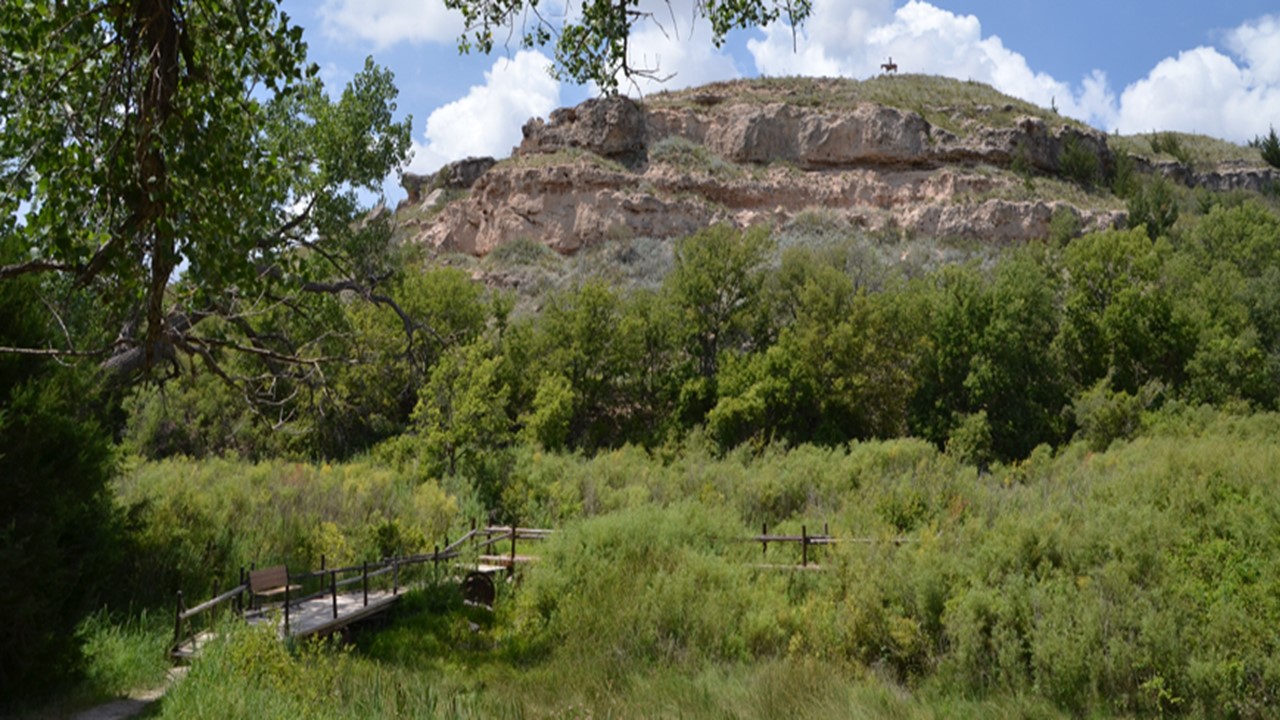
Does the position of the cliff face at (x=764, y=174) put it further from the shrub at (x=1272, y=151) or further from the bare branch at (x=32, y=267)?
the bare branch at (x=32, y=267)

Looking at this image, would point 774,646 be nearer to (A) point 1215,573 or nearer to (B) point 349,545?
(A) point 1215,573

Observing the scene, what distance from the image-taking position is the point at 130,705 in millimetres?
8211

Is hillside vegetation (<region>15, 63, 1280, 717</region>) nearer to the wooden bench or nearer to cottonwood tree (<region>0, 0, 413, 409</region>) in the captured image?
the wooden bench

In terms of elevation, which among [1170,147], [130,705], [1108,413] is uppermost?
[1170,147]

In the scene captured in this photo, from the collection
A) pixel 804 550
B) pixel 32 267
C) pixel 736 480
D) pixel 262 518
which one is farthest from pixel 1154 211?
pixel 32 267

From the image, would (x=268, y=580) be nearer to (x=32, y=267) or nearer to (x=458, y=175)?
(x=32, y=267)

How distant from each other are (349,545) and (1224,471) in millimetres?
14195

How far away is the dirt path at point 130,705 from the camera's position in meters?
7.82

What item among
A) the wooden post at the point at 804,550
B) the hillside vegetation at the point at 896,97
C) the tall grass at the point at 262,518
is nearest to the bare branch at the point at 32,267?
the tall grass at the point at 262,518

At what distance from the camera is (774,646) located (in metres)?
12.5

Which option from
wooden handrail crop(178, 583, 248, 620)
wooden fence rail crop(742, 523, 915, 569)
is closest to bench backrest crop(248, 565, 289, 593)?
wooden handrail crop(178, 583, 248, 620)

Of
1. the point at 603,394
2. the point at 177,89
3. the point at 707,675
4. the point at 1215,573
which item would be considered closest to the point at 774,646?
the point at 707,675

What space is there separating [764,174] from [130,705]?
4972 cm

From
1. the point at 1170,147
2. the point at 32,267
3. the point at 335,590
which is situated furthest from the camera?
the point at 1170,147
